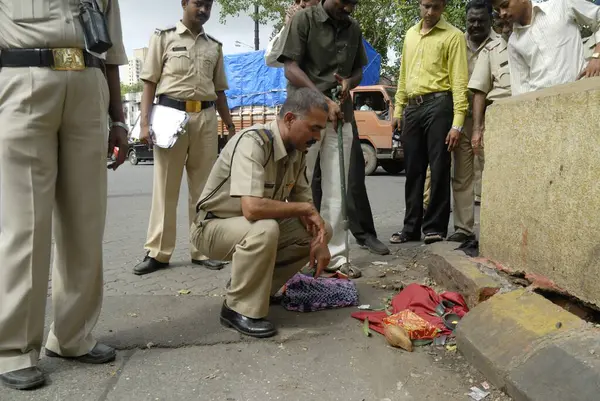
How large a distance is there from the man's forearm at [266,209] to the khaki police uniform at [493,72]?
2.47 m

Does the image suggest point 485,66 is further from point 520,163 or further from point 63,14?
point 63,14

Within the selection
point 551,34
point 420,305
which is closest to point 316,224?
point 420,305

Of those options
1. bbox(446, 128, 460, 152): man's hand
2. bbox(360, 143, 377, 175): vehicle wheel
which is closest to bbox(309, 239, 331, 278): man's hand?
bbox(446, 128, 460, 152): man's hand

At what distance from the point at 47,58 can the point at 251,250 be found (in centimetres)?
127

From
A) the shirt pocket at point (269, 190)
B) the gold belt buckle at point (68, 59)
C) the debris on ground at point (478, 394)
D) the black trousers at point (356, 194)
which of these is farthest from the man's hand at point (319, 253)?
the gold belt buckle at point (68, 59)

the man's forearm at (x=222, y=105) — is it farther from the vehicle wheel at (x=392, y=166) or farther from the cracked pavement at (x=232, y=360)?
the vehicle wheel at (x=392, y=166)

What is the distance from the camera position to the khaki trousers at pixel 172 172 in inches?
160

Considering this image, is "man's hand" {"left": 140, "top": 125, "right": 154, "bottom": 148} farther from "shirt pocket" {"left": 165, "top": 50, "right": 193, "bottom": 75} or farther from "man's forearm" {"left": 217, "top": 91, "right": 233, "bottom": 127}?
"man's forearm" {"left": 217, "top": 91, "right": 233, "bottom": 127}

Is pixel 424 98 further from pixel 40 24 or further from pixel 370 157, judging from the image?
pixel 370 157

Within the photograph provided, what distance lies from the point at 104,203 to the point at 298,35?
207 cm

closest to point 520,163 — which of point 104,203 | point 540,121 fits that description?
point 540,121

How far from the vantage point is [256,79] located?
1611cm

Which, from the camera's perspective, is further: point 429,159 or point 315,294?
point 429,159

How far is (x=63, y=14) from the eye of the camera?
224 cm
